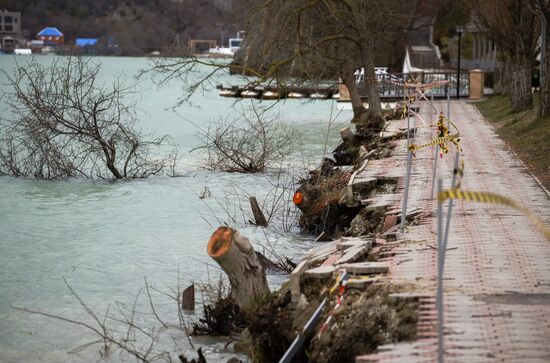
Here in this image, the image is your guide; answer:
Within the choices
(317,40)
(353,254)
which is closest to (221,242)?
(353,254)

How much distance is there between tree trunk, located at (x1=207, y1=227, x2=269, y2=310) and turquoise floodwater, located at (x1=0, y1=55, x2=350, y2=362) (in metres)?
0.74

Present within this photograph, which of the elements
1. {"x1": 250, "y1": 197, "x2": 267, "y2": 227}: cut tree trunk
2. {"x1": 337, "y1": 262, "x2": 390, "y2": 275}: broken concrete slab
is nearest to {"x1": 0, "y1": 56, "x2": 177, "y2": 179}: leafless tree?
{"x1": 250, "y1": 197, "x2": 267, "y2": 227}: cut tree trunk

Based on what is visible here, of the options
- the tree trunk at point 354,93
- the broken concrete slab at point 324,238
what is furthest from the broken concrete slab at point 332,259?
the tree trunk at point 354,93

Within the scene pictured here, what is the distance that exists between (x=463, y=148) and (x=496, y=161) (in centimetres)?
293

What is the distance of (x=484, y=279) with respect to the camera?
10.7 m

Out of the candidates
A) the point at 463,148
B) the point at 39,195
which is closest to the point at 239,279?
the point at 463,148

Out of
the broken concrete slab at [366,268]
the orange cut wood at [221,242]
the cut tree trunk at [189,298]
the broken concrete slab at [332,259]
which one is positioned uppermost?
the orange cut wood at [221,242]

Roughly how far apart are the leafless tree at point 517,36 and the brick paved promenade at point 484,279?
18.0 metres

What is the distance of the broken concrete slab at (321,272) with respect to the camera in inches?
436

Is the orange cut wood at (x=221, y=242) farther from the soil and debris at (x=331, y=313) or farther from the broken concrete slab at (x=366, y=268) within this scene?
the broken concrete slab at (x=366, y=268)

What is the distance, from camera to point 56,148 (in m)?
29.1

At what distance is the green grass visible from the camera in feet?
70.4

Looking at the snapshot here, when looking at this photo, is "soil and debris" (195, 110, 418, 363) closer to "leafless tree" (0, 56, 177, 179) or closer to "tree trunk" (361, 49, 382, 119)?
"leafless tree" (0, 56, 177, 179)

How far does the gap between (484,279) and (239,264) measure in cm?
258
